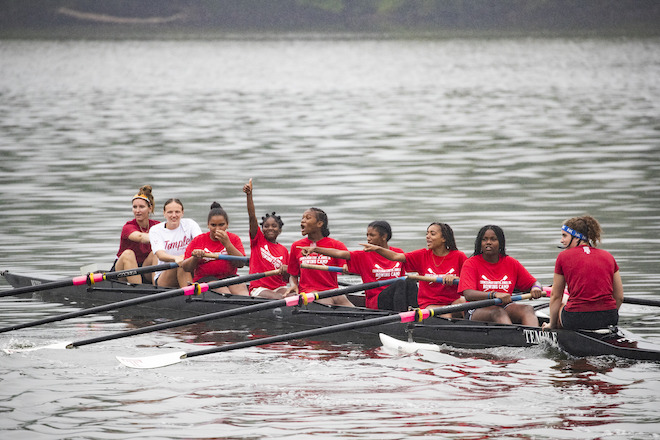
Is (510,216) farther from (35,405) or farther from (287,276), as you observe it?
(35,405)

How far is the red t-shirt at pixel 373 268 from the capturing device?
12.9 meters

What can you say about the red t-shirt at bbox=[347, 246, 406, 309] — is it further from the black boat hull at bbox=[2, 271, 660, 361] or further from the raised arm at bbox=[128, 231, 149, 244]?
the raised arm at bbox=[128, 231, 149, 244]

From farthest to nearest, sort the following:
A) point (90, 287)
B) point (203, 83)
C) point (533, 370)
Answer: point (203, 83) → point (90, 287) → point (533, 370)

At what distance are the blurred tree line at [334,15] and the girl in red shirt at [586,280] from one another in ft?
344

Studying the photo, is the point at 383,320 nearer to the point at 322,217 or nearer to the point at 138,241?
the point at 322,217

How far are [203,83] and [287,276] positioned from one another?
46637mm

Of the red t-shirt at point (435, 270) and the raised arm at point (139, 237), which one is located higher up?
the raised arm at point (139, 237)

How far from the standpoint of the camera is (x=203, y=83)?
5941 centimetres

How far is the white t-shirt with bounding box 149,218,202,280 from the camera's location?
47.6ft

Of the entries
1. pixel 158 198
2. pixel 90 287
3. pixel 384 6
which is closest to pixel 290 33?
pixel 384 6

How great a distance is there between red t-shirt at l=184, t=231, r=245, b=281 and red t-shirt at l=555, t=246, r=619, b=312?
4.84 m

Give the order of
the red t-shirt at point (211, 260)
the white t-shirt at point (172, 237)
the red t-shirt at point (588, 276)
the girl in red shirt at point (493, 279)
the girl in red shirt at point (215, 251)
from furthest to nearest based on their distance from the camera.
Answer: the white t-shirt at point (172, 237)
the red t-shirt at point (211, 260)
the girl in red shirt at point (215, 251)
the girl in red shirt at point (493, 279)
the red t-shirt at point (588, 276)

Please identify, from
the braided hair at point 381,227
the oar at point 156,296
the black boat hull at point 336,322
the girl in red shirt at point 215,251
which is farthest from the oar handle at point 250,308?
the girl in red shirt at point 215,251

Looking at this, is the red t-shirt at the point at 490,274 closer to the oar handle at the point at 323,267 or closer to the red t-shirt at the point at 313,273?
the oar handle at the point at 323,267
